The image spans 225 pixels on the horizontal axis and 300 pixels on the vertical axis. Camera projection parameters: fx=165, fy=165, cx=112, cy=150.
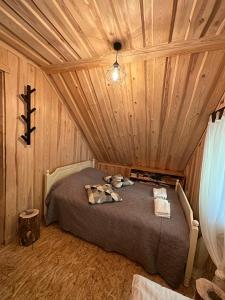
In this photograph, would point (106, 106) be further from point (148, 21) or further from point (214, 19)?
point (214, 19)

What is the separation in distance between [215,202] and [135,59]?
5.57 feet

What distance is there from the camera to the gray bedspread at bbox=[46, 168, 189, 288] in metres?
1.72

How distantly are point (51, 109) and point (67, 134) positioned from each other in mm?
568

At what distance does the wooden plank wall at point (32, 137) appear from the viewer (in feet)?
6.55

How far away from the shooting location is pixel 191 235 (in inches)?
65.2

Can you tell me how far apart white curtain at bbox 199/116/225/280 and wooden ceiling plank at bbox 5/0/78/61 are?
1.79 m

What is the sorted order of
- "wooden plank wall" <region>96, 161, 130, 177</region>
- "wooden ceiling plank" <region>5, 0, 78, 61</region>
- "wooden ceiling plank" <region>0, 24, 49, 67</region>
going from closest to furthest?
"wooden ceiling plank" <region>5, 0, 78, 61</region>
"wooden ceiling plank" <region>0, 24, 49, 67</region>
"wooden plank wall" <region>96, 161, 130, 177</region>

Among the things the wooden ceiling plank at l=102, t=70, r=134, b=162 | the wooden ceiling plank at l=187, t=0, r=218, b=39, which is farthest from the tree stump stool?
the wooden ceiling plank at l=187, t=0, r=218, b=39

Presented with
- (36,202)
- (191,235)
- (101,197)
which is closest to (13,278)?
(36,202)

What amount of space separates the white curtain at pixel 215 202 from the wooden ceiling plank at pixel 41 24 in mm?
1790

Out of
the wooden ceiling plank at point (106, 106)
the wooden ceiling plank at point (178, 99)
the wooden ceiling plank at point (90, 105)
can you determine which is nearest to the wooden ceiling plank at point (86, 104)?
the wooden ceiling plank at point (90, 105)

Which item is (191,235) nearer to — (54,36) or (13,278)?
(13,278)

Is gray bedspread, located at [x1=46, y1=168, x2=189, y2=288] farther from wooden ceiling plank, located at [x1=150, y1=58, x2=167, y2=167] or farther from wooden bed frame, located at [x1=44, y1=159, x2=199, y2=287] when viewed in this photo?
wooden ceiling plank, located at [x1=150, y1=58, x2=167, y2=167]

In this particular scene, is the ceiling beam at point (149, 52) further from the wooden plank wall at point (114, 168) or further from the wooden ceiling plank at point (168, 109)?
the wooden plank wall at point (114, 168)
